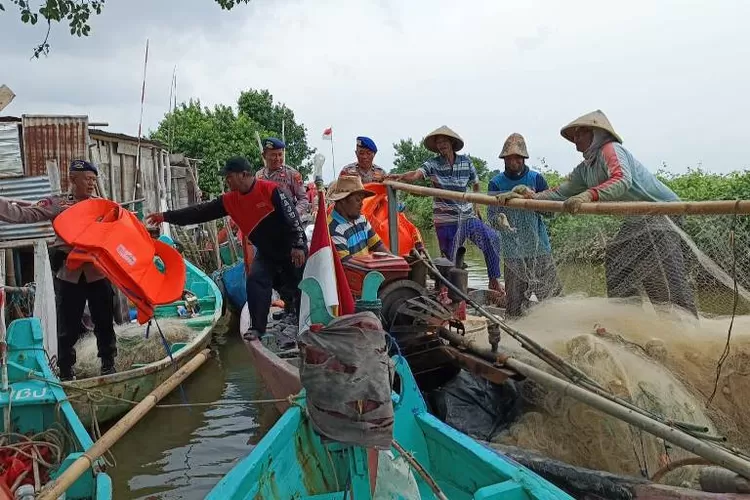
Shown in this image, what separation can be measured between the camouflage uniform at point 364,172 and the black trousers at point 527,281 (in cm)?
199

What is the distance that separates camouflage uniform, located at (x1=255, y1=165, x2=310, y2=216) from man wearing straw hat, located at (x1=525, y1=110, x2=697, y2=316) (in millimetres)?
3774

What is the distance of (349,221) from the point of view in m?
5.18

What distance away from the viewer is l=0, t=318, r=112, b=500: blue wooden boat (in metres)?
3.76

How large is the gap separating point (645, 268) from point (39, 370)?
435 cm

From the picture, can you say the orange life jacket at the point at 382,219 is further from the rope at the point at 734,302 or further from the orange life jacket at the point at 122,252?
the rope at the point at 734,302

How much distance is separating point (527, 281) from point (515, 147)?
139cm

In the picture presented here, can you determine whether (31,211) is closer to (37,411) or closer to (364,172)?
(37,411)

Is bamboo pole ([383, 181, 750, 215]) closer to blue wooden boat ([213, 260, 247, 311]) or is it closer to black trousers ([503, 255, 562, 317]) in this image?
black trousers ([503, 255, 562, 317])

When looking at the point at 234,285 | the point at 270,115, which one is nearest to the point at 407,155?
the point at 270,115

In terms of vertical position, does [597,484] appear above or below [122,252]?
below

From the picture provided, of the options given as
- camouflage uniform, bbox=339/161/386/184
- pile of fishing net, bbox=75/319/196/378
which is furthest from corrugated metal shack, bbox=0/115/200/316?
camouflage uniform, bbox=339/161/386/184

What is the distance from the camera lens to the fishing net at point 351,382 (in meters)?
2.46

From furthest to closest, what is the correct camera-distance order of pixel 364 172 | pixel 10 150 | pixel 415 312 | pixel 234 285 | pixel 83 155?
pixel 234 285, pixel 83 155, pixel 10 150, pixel 364 172, pixel 415 312

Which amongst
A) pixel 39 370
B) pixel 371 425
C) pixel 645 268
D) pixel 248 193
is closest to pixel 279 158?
pixel 248 193
